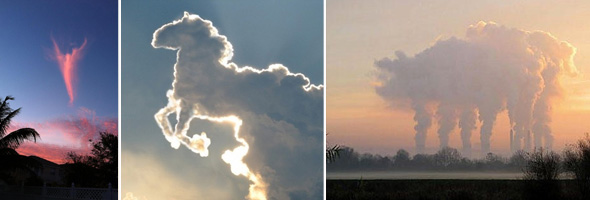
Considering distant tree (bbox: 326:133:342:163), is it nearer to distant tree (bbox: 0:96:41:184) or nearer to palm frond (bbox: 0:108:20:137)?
distant tree (bbox: 0:96:41:184)

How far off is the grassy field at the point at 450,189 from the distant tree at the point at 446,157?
0.44ft

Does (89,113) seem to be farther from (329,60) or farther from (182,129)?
(329,60)

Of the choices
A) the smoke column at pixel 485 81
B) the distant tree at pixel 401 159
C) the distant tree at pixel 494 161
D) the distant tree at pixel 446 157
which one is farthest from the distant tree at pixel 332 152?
the distant tree at pixel 494 161

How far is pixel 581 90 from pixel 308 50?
1.96 m

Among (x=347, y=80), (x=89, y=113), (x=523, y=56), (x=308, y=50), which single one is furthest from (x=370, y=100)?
(x=89, y=113)

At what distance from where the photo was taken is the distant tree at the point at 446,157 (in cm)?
427

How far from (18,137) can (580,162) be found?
466 cm

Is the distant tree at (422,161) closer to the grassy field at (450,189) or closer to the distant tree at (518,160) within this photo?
the grassy field at (450,189)

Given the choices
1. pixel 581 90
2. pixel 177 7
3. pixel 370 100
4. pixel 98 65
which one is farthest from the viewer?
pixel 98 65

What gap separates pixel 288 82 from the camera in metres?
4.53

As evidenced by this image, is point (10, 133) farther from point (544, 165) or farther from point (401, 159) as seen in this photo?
point (544, 165)

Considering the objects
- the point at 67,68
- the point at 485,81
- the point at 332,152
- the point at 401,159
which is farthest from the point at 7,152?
the point at 485,81

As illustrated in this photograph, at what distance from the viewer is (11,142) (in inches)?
211

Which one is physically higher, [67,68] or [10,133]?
[67,68]
